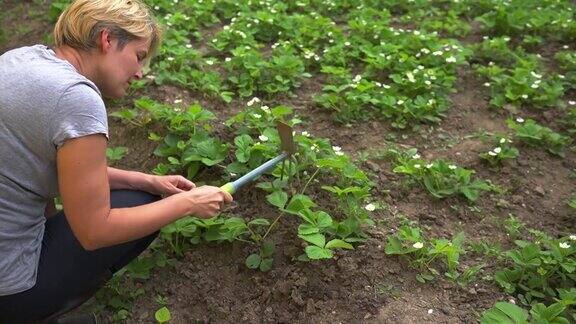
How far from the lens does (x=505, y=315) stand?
210 centimetres

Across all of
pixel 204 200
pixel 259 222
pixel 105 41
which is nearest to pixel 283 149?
pixel 259 222

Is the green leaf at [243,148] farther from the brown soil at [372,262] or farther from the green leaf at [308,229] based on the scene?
the green leaf at [308,229]

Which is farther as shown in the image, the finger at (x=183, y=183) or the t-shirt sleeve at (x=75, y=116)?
the finger at (x=183, y=183)

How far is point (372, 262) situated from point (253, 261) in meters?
0.52

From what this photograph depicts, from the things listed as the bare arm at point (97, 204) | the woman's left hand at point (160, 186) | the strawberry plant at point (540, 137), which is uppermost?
the bare arm at point (97, 204)

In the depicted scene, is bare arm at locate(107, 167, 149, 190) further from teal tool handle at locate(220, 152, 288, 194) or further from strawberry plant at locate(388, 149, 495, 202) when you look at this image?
strawberry plant at locate(388, 149, 495, 202)

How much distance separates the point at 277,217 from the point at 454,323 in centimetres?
90

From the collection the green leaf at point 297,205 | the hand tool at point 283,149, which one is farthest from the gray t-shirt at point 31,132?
the green leaf at point 297,205

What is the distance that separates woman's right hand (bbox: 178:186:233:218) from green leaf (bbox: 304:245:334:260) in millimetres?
425

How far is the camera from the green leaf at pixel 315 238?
7.45 feet

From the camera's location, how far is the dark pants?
1.86 metres

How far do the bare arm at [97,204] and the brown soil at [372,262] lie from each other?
62 centimetres

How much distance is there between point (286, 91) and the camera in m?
3.87

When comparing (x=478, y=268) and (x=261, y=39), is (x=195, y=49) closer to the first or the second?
(x=261, y=39)
